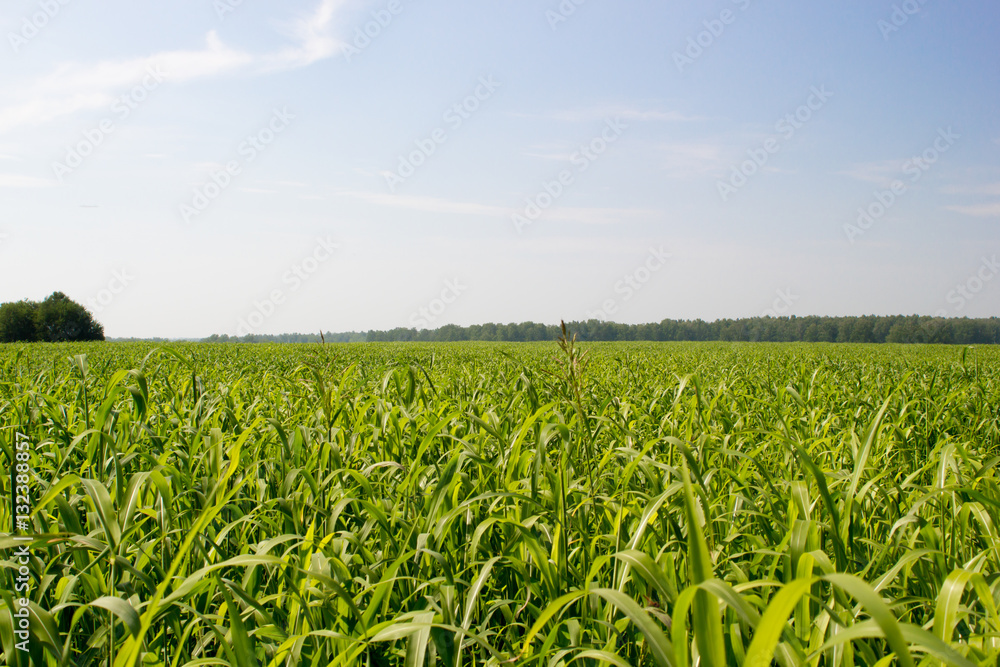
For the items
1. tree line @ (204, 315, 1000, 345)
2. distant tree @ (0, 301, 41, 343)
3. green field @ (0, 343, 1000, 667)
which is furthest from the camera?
tree line @ (204, 315, 1000, 345)

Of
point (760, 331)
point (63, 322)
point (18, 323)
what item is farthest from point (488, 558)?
point (760, 331)

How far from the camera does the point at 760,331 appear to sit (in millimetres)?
94938

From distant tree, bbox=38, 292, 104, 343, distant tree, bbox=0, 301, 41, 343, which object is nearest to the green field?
distant tree, bbox=38, 292, 104, 343

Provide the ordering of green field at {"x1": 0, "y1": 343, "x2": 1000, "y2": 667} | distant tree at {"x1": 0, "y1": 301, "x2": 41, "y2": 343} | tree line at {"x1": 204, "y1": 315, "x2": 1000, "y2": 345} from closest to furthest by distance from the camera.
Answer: green field at {"x1": 0, "y1": 343, "x2": 1000, "y2": 667} → distant tree at {"x1": 0, "y1": 301, "x2": 41, "y2": 343} → tree line at {"x1": 204, "y1": 315, "x2": 1000, "y2": 345}

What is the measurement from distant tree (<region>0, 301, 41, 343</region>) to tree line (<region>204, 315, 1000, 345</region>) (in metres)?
25.4

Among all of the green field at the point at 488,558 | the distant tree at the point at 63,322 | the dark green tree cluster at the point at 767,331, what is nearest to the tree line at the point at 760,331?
the dark green tree cluster at the point at 767,331

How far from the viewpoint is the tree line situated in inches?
3206

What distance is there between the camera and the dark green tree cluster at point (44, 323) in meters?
55.5

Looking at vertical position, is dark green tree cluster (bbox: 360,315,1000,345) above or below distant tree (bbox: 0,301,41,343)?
below

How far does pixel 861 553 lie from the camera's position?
1.90 metres

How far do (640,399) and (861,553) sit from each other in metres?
2.81

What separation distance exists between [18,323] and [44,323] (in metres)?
2.45

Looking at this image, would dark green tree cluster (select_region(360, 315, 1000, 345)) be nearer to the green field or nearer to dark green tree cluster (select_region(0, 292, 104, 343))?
dark green tree cluster (select_region(0, 292, 104, 343))

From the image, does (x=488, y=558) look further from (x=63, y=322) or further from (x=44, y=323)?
(x=44, y=323)
